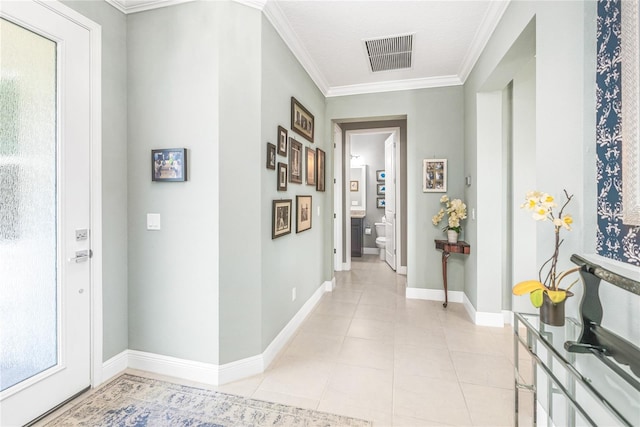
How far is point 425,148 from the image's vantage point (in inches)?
147

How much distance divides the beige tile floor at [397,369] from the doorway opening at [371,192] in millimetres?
1882

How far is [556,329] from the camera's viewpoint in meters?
1.43

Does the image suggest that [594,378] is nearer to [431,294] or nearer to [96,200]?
[431,294]

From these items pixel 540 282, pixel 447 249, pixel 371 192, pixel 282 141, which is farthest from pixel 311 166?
pixel 371 192

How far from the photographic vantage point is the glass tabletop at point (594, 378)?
1.01 meters

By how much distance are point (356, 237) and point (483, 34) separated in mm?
4594

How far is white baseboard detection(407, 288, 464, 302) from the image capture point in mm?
3693

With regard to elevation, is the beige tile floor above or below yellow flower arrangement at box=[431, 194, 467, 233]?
below

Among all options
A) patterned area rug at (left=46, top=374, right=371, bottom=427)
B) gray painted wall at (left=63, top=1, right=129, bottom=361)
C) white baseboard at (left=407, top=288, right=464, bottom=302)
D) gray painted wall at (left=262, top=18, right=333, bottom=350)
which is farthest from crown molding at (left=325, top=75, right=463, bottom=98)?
patterned area rug at (left=46, top=374, right=371, bottom=427)

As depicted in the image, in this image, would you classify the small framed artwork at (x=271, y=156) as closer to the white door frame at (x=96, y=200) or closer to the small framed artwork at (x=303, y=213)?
the small framed artwork at (x=303, y=213)

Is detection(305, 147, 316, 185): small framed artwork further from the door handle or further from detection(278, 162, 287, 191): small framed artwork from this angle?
the door handle

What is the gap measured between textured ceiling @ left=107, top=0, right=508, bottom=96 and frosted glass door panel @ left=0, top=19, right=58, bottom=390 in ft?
2.71

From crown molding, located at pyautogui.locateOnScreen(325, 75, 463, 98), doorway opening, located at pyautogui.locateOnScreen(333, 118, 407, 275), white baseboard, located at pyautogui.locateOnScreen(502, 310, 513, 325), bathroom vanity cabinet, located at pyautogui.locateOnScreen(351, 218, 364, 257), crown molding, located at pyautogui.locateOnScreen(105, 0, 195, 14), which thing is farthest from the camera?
bathroom vanity cabinet, located at pyautogui.locateOnScreen(351, 218, 364, 257)

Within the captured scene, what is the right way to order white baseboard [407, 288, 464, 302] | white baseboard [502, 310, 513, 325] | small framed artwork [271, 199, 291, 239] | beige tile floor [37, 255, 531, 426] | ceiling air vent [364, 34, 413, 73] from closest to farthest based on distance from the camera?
beige tile floor [37, 255, 531, 426] < small framed artwork [271, 199, 291, 239] < ceiling air vent [364, 34, 413, 73] < white baseboard [502, 310, 513, 325] < white baseboard [407, 288, 464, 302]
